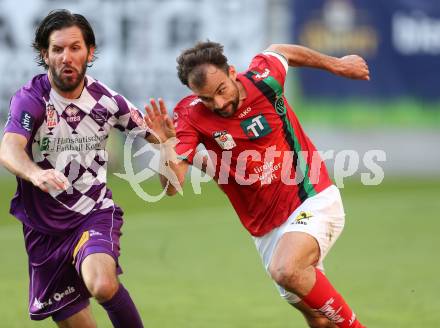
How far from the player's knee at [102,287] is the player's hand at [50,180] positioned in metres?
0.79

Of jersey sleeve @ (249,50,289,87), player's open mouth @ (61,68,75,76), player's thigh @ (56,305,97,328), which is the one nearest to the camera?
player's open mouth @ (61,68,75,76)

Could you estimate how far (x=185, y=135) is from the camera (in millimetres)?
7488

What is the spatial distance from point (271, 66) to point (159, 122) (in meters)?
1.16

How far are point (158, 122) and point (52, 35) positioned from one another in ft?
3.12

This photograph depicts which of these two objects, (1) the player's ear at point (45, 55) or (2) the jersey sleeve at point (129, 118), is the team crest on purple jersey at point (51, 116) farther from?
(2) the jersey sleeve at point (129, 118)

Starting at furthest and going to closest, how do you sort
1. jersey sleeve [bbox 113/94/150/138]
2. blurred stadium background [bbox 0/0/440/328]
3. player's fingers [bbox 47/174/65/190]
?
blurred stadium background [bbox 0/0/440/328], jersey sleeve [bbox 113/94/150/138], player's fingers [bbox 47/174/65/190]

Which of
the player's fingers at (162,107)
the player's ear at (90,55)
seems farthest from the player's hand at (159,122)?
the player's ear at (90,55)

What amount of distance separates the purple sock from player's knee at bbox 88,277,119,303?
0.45 feet

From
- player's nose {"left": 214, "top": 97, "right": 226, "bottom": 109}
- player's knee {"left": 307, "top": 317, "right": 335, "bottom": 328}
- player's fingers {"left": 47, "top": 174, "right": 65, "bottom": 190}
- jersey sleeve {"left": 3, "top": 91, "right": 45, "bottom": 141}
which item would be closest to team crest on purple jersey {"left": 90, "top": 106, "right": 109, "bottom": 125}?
jersey sleeve {"left": 3, "top": 91, "right": 45, "bottom": 141}

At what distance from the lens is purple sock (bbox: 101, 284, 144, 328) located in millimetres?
6902

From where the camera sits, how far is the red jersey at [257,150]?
754 centimetres

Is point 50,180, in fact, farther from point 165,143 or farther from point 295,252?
point 295,252

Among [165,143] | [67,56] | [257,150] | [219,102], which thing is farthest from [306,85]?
[67,56]

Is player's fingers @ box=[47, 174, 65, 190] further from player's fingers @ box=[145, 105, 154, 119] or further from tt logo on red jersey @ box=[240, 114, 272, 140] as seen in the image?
tt logo on red jersey @ box=[240, 114, 272, 140]
